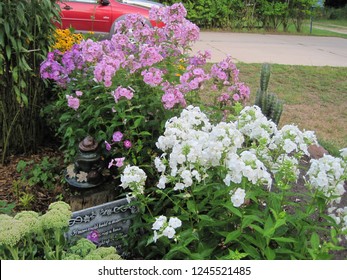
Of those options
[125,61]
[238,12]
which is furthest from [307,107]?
[238,12]

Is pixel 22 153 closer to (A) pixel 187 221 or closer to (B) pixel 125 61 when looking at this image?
(B) pixel 125 61

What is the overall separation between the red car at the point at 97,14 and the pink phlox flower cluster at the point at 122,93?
18.7ft

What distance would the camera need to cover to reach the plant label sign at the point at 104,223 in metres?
2.71

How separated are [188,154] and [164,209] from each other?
0.92m

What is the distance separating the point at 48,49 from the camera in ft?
13.4

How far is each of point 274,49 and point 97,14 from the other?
4870 mm

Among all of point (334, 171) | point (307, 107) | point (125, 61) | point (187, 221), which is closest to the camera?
point (334, 171)

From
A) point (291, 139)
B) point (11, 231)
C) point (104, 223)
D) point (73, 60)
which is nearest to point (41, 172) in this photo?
point (73, 60)

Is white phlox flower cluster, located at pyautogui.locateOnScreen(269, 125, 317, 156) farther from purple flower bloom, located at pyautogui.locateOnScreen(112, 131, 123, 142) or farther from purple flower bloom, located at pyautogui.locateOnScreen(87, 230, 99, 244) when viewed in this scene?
purple flower bloom, located at pyautogui.locateOnScreen(87, 230, 99, 244)

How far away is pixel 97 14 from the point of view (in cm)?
884

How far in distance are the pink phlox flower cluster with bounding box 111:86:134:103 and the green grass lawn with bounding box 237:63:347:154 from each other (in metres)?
2.69

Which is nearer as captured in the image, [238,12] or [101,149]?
[101,149]

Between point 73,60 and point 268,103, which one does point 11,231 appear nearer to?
point 73,60

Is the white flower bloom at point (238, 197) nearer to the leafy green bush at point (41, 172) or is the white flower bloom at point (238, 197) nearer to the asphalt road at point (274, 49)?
the leafy green bush at point (41, 172)
